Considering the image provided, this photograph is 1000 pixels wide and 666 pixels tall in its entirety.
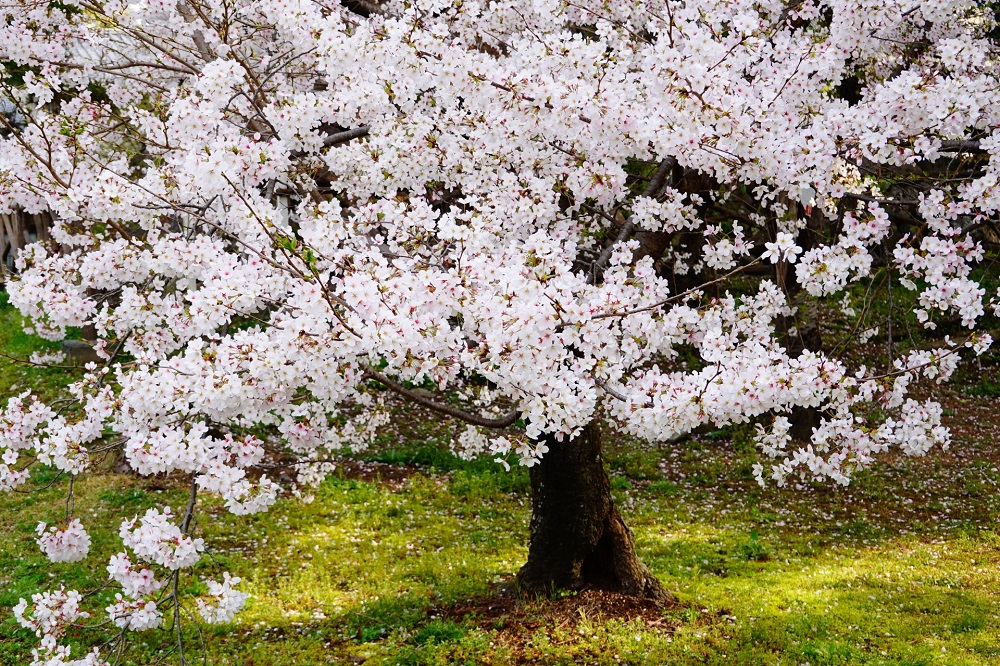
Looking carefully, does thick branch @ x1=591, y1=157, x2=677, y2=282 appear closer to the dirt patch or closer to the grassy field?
the dirt patch

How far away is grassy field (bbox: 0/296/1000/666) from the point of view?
6516 mm

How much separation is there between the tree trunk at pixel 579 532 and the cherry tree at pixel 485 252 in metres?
0.02

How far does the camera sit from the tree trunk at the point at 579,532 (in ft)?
23.0

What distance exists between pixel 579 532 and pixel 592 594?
0.52 meters

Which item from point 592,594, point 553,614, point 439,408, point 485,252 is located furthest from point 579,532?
point 485,252

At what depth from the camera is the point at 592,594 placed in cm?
706

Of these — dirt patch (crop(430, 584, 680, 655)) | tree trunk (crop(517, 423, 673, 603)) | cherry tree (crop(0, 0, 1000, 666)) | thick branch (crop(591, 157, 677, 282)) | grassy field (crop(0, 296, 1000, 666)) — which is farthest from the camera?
tree trunk (crop(517, 423, 673, 603))

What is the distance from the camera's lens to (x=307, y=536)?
9.07 meters

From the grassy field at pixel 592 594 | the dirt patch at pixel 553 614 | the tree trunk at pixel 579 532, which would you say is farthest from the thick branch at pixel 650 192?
the grassy field at pixel 592 594

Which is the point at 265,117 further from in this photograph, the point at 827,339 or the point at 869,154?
the point at 827,339

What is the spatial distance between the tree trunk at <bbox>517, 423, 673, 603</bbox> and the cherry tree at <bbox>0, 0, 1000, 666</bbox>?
0.02m

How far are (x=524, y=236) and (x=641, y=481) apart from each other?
6423mm

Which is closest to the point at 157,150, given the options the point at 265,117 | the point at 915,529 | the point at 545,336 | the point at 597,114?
the point at 265,117

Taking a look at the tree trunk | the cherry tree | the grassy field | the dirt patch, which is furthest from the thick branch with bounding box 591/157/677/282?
the grassy field
